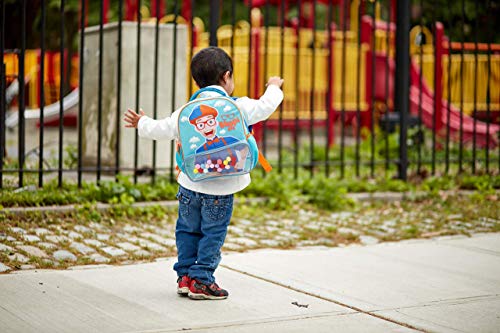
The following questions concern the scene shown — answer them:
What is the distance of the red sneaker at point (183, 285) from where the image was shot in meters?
4.38

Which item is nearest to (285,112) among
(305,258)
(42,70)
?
(42,70)

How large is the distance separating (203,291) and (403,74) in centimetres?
463

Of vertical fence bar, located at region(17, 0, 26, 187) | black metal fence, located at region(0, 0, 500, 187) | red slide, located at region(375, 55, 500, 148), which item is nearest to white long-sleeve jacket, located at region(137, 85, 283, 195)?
black metal fence, located at region(0, 0, 500, 187)

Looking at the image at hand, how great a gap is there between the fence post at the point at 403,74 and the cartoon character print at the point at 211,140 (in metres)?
4.31

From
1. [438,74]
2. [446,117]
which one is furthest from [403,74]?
[446,117]

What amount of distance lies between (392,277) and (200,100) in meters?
1.56

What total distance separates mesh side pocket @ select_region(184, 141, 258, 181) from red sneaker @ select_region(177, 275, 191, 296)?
0.51 metres

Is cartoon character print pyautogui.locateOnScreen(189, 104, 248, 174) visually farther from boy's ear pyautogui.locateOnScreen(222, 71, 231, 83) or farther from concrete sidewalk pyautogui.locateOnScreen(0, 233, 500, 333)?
concrete sidewalk pyautogui.locateOnScreen(0, 233, 500, 333)

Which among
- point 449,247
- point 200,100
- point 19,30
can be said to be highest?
point 19,30

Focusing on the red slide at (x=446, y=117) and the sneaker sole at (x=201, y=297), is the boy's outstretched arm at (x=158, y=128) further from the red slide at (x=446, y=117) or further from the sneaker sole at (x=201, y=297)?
the red slide at (x=446, y=117)

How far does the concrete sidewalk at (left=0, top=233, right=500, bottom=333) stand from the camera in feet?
12.8

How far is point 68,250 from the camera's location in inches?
215

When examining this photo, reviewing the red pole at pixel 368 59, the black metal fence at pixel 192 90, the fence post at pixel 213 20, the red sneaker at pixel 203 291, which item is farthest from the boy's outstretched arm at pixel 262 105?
the red pole at pixel 368 59

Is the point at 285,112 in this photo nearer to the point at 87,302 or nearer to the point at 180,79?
the point at 180,79
